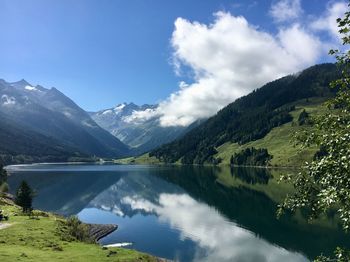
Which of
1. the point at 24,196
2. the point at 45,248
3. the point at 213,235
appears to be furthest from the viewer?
the point at 213,235

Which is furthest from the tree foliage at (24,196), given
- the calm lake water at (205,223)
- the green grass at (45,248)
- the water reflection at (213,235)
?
the water reflection at (213,235)

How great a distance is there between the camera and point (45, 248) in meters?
50.6

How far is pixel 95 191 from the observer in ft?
651

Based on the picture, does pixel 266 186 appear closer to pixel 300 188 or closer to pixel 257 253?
pixel 257 253

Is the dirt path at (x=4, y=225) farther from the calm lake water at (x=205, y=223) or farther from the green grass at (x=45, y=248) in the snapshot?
the calm lake water at (x=205, y=223)

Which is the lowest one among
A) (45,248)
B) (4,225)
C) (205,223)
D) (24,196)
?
(205,223)

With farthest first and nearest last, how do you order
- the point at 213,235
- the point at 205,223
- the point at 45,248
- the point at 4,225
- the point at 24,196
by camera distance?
1. the point at 205,223
2. the point at 213,235
3. the point at 24,196
4. the point at 4,225
5. the point at 45,248

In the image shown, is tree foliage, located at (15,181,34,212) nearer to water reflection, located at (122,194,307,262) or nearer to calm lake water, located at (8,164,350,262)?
calm lake water, located at (8,164,350,262)

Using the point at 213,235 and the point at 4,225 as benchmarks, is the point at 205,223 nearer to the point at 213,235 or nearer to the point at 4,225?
the point at 213,235

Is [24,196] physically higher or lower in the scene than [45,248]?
higher

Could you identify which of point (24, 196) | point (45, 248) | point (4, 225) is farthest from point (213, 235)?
point (45, 248)

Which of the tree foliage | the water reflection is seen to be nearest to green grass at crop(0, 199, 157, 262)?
the tree foliage

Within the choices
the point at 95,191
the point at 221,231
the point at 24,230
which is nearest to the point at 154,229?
the point at 221,231

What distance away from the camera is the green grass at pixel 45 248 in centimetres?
4494
